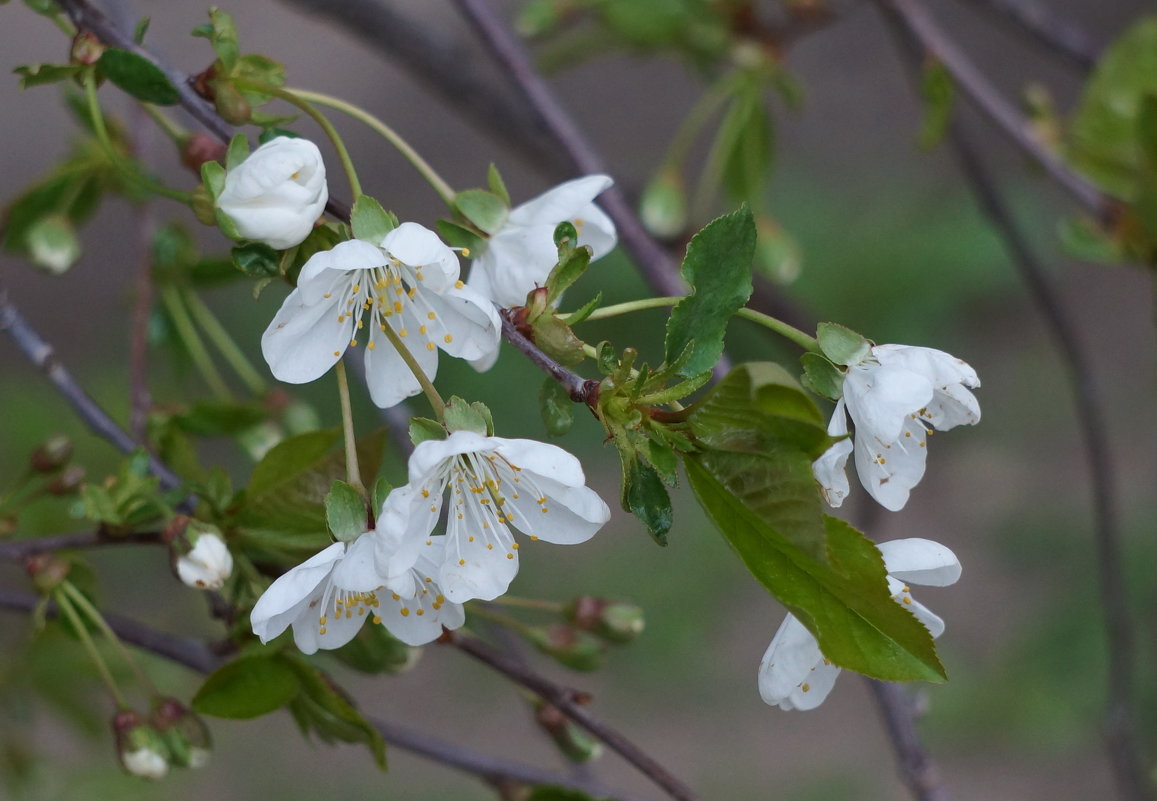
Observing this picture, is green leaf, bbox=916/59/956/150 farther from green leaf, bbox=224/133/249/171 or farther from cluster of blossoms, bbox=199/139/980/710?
green leaf, bbox=224/133/249/171

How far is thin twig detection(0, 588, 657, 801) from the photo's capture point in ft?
2.77

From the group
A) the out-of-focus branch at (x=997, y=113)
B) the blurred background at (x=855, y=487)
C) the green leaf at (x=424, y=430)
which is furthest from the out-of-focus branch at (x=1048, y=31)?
the green leaf at (x=424, y=430)

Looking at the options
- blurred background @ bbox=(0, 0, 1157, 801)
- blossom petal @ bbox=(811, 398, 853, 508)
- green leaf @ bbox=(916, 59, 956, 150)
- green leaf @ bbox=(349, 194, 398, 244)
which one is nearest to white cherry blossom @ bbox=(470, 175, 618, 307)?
green leaf @ bbox=(349, 194, 398, 244)

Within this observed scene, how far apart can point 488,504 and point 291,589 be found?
15cm

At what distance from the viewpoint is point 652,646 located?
332 centimetres

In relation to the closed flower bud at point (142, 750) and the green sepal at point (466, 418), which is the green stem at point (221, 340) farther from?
the green sepal at point (466, 418)

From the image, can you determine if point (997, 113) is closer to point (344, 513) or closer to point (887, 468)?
point (887, 468)

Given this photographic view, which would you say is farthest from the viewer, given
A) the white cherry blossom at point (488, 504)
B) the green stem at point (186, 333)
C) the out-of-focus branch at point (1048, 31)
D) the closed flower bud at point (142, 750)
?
the out-of-focus branch at point (1048, 31)

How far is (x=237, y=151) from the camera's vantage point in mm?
649

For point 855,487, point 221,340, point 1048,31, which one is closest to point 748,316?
point 221,340

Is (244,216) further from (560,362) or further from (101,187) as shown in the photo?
(101,187)

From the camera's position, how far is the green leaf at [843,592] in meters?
0.54

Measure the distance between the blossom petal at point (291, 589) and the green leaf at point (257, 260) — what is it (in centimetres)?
17

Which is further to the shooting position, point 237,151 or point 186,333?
point 186,333
